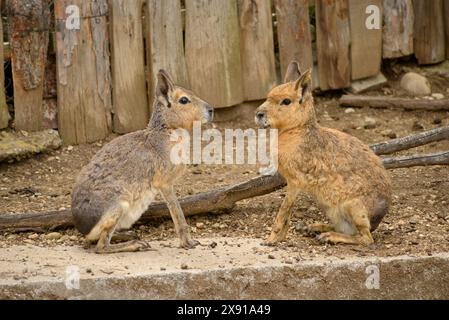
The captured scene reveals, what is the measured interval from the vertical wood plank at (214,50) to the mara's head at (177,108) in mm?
2446

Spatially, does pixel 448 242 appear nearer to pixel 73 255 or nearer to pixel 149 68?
pixel 73 255

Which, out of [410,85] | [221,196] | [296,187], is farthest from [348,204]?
[410,85]

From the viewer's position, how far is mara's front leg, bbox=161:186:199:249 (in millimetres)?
8719

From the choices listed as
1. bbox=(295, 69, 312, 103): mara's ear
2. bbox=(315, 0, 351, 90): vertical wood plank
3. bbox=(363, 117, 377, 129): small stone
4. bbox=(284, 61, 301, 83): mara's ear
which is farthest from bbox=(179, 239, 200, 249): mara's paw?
bbox=(315, 0, 351, 90): vertical wood plank

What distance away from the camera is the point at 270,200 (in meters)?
10.0

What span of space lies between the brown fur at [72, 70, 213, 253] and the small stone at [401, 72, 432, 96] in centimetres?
435

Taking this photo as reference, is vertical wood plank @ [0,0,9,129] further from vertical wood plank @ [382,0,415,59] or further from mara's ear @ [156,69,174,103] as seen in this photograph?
vertical wood plank @ [382,0,415,59]

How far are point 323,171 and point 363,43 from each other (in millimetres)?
3880

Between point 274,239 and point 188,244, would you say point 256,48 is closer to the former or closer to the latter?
point 274,239

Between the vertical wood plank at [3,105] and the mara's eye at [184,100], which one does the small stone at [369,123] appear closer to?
the mara's eye at [184,100]

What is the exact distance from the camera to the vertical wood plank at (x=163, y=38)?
1096 cm

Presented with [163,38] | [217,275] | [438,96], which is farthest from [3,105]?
[438,96]

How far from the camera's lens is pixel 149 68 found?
11.1 m

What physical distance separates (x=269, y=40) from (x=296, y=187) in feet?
10.9
